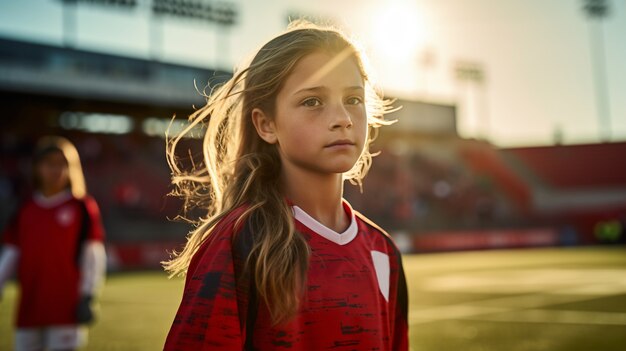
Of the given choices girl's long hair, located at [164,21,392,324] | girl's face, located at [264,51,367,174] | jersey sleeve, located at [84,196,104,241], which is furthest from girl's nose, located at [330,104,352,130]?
jersey sleeve, located at [84,196,104,241]

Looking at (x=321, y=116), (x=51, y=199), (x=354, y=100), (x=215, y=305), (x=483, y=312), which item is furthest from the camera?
(x=483, y=312)

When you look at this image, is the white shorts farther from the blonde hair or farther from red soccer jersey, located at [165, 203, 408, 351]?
red soccer jersey, located at [165, 203, 408, 351]

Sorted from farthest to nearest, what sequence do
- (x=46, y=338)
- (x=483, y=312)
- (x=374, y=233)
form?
(x=483, y=312) < (x=46, y=338) < (x=374, y=233)

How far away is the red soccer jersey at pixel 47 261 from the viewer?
461cm

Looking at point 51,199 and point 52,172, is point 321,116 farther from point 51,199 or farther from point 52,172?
point 51,199

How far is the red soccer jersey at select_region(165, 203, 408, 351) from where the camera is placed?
156cm

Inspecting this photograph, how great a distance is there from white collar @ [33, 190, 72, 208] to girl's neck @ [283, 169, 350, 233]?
130 inches

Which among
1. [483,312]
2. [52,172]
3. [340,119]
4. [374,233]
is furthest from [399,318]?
[483,312]

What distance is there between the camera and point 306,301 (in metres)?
1.68

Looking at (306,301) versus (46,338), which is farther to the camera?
(46,338)

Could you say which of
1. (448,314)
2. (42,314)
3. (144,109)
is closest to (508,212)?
(144,109)

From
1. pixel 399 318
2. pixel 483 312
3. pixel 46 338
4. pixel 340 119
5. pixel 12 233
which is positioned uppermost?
pixel 340 119

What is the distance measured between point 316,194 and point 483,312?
8.30m

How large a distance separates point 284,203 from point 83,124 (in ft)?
110
